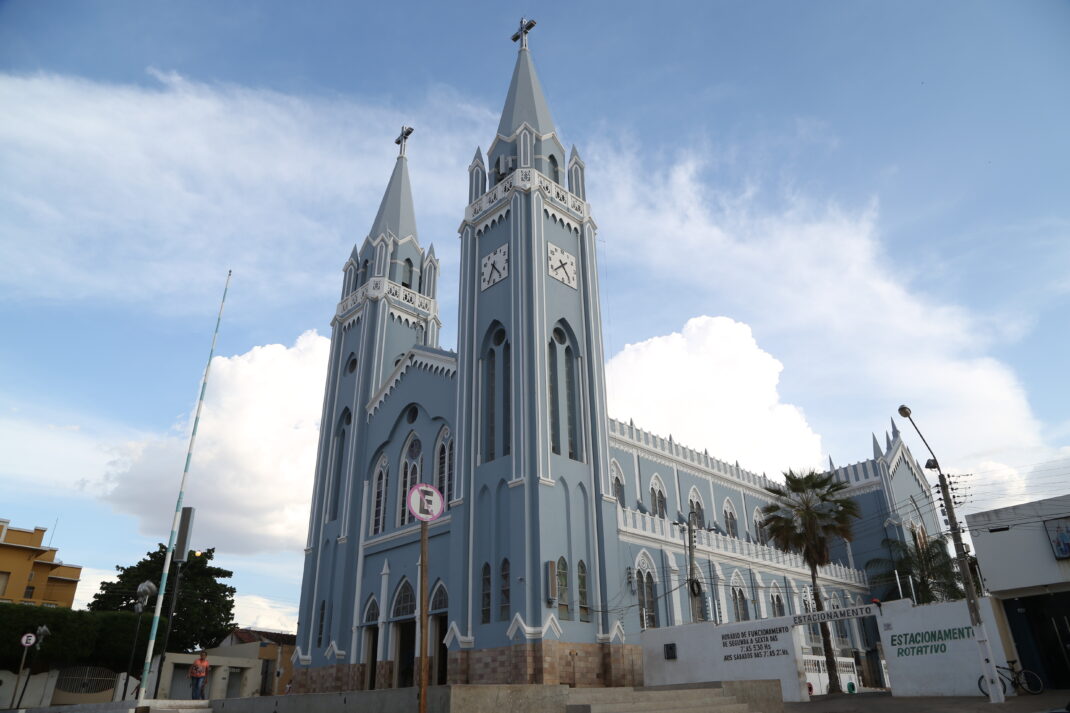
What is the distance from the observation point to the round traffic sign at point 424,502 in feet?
39.9

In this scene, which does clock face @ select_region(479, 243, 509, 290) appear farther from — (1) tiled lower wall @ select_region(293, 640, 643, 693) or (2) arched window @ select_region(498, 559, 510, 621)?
(1) tiled lower wall @ select_region(293, 640, 643, 693)

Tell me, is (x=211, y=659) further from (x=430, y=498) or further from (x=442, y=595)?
(x=430, y=498)

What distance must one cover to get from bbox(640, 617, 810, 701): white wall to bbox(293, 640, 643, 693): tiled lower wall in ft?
2.46

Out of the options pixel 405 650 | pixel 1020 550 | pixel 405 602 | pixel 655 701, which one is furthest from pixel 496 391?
pixel 1020 550

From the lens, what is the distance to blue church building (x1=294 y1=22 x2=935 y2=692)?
24.0 meters

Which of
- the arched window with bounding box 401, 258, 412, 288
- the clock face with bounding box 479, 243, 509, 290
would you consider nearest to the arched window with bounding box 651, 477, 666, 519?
the clock face with bounding box 479, 243, 509, 290

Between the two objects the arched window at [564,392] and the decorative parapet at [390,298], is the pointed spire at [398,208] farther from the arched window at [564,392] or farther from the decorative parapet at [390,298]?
the arched window at [564,392]

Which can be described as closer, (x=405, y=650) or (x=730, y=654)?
(x=730, y=654)

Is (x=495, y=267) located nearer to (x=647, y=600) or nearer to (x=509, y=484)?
(x=509, y=484)

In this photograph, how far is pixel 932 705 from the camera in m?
17.5

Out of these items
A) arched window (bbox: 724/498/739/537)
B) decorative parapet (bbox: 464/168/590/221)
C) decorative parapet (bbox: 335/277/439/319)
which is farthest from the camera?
arched window (bbox: 724/498/739/537)

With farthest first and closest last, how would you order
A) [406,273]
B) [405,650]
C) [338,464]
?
[406,273] < [338,464] < [405,650]

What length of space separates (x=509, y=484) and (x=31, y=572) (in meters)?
31.7

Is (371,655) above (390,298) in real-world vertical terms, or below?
below
